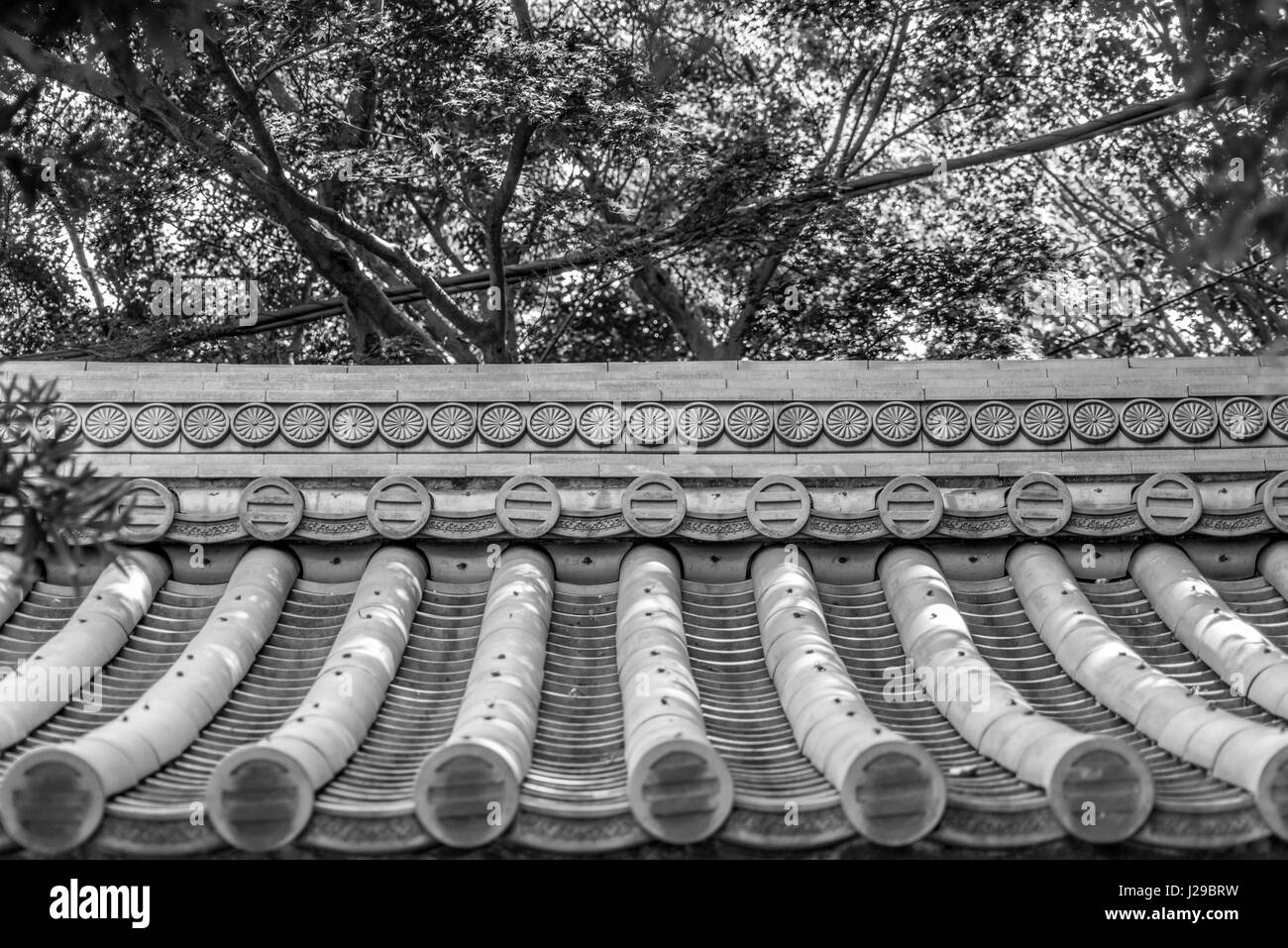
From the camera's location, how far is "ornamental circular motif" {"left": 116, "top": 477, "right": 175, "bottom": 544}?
5.29 meters

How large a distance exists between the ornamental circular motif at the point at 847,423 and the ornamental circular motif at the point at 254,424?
2.03m

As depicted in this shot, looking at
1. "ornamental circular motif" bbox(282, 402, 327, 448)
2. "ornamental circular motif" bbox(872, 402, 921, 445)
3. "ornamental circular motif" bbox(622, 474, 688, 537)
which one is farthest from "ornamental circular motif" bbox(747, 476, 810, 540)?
"ornamental circular motif" bbox(282, 402, 327, 448)

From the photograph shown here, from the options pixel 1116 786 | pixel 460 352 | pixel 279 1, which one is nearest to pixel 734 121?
pixel 460 352

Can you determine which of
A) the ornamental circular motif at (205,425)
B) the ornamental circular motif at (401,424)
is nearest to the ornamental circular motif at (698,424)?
the ornamental circular motif at (401,424)

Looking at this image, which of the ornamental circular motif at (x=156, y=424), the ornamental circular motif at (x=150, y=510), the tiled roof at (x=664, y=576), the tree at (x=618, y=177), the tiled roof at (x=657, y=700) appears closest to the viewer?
the tiled roof at (x=657, y=700)

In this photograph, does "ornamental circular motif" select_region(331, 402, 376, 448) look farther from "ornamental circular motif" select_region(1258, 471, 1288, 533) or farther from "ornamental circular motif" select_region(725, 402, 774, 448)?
Answer: "ornamental circular motif" select_region(1258, 471, 1288, 533)

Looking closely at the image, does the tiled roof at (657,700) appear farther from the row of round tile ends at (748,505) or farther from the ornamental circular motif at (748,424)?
the ornamental circular motif at (748,424)

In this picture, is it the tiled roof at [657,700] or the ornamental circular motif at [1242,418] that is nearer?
the tiled roof at [657,700]

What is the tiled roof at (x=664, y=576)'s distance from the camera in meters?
4.27

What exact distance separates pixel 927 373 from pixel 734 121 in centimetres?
1029

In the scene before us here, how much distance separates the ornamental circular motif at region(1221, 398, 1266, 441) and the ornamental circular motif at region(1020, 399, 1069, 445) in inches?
23.0

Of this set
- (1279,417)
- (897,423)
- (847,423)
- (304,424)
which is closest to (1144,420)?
(1279,417)

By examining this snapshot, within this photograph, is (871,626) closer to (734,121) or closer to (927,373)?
(927,373)

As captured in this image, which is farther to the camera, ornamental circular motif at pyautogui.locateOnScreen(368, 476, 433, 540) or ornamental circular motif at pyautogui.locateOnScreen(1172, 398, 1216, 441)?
ornamental circular motif at pyautogui.locateOnScreen(1172, 398, 1216, 441)
